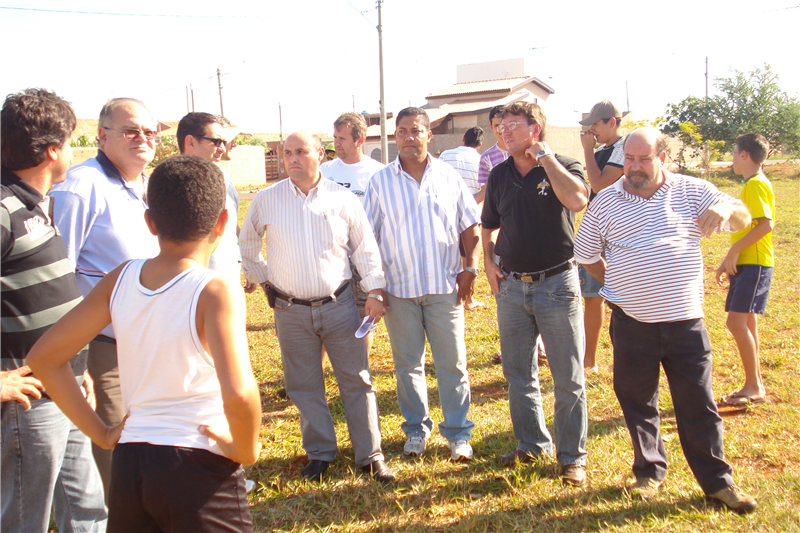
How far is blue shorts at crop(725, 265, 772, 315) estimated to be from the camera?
4.58 metres

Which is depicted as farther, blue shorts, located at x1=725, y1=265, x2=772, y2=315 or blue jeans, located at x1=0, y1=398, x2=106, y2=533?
blue shorts, located at x1=725, y1=265, x2=772, y2=315

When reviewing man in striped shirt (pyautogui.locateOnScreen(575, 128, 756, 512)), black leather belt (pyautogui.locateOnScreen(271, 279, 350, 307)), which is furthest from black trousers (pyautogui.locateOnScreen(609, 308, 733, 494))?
black leather belt (pyautogui.locateOnScreen(271, 279, 350, 307))

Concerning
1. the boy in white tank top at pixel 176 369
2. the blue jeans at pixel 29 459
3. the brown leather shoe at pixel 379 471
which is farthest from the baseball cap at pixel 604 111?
the blue jeans at pixel 29 459

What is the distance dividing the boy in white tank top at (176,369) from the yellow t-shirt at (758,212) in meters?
4.32

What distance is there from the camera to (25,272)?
225 cm

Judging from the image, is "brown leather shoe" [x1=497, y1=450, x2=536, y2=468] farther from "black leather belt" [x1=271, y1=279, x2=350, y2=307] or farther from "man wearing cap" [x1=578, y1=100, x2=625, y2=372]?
"black leather belt" [x1=271, y1=279, x2=350, y2=307]

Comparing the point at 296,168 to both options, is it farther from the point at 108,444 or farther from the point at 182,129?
the point at 108,444

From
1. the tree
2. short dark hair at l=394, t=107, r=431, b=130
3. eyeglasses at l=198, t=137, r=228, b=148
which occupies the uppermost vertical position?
the tree

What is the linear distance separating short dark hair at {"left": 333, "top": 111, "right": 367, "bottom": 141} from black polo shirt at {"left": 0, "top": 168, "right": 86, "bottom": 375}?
3.41 meters

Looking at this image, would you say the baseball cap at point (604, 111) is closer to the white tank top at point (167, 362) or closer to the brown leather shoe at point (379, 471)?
the brown leather shoe at point (379, 471)

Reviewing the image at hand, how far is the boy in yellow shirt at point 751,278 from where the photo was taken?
15.0ft

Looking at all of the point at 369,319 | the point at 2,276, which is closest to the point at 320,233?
the point at 369,319

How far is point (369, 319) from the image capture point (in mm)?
3805

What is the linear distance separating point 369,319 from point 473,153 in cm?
395
